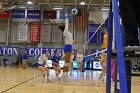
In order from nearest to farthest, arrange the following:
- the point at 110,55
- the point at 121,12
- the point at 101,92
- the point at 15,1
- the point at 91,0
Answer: the point at 121,12 → the point at 110,55 → the point at 101,92 → the point at 91,0 → the point at 15,1

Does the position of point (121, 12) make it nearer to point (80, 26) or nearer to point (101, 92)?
point (101, 92)

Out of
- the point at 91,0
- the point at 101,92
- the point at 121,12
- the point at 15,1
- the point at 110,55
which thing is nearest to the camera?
the point at 121,12

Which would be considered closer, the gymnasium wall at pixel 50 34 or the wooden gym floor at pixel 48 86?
the wooden gym floor at pixel 48 86

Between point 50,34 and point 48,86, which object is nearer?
point 48,86

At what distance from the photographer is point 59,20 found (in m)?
22.8

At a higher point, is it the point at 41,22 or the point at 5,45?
the point at 41,22

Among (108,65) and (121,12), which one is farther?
(108,65)

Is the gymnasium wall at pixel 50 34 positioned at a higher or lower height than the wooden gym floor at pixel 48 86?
higher

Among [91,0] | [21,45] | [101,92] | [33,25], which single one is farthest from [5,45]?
[101,92]

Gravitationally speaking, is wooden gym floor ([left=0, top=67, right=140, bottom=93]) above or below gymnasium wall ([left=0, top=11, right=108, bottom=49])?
below

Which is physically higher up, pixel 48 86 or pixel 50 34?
pixel 50 34

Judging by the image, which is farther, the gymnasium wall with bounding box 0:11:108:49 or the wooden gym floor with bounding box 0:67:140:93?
the gymnasium wall with bounding box 0:11:108:49

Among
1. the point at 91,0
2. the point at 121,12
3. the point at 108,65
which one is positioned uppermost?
the point at 91,0

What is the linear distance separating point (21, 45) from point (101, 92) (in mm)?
18656
